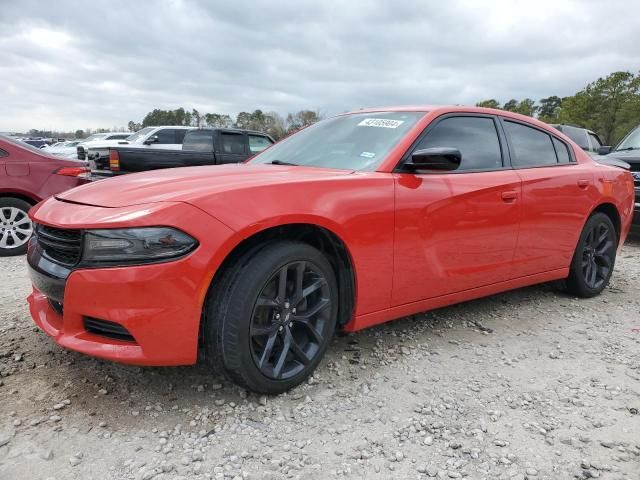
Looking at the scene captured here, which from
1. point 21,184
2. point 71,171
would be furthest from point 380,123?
point 21,184

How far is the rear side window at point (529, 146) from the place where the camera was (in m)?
3.79

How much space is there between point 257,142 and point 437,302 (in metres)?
8.05

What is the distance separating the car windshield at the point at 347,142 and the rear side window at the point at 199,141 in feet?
20.1

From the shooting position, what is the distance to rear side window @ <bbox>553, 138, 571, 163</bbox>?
4160 millimetres

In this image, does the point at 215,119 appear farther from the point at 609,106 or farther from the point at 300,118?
the point at 609,106

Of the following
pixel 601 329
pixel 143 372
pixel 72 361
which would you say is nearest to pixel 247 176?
pixel 143 372

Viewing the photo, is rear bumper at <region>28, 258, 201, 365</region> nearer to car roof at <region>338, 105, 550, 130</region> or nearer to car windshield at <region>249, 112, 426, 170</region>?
car windshield at <region>249, 112, 426, 170</region>

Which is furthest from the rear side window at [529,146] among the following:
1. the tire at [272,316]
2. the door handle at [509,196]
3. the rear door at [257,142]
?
the rear door at [257,142]

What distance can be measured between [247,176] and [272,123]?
40.6m

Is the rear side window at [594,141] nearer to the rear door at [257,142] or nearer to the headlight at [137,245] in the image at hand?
the rear door at [257,142]

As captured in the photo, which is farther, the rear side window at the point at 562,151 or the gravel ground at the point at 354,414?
the rear side window at the point at 562,151

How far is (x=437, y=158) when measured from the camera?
2.84 m

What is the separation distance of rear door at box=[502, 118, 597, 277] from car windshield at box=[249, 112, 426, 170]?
104cm

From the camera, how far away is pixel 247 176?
8.71ft
